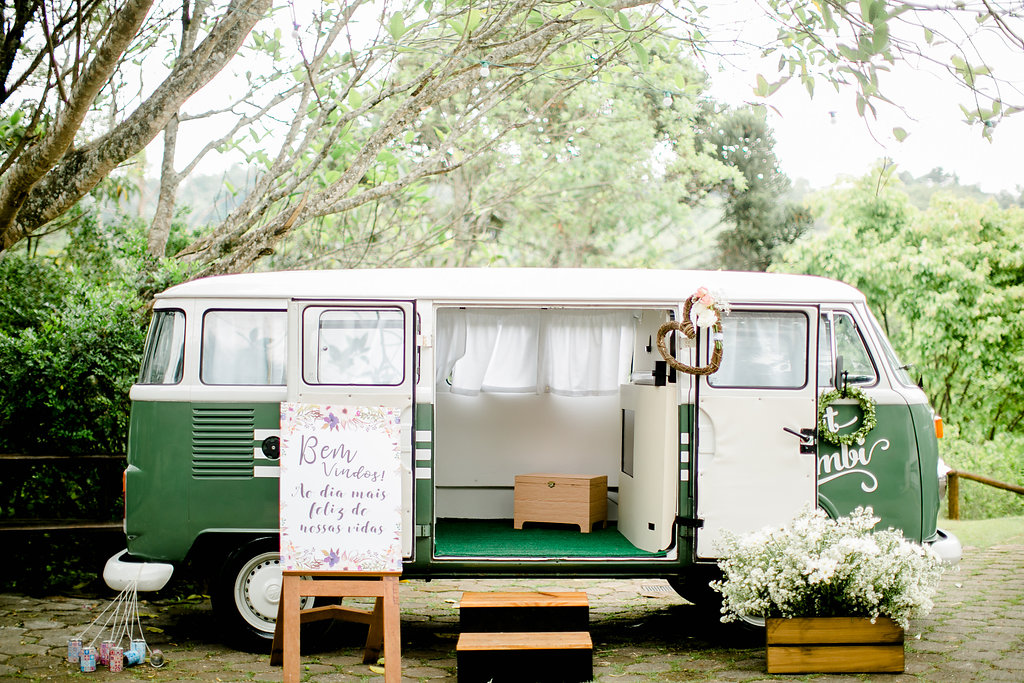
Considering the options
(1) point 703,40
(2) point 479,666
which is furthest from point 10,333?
(1) point 703,40

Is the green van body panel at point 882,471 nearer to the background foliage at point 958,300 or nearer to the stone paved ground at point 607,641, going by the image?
the stone paved ground at point 607,641

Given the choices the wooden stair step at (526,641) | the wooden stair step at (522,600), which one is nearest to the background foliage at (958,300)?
the wooden stair step at (522,600)

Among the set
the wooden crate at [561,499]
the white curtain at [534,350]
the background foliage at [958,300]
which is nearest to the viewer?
the wooden crate at [561,499]

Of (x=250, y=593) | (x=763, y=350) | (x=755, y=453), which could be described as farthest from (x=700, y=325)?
(x=250, y=593)

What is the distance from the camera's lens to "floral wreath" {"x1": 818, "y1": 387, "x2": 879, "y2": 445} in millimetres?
5910

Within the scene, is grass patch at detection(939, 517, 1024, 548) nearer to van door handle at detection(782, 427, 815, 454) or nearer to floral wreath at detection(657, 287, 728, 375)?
van door handle at detection(782, 427, 815, 454)

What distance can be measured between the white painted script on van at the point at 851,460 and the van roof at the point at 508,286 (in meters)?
0.81

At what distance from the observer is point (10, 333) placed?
8.00 metres

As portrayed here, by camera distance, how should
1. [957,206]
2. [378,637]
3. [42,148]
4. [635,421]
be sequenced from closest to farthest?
[42,148] < [378,637] < [635,421] < [957,206]

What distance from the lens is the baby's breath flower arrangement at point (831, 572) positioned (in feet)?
17.2

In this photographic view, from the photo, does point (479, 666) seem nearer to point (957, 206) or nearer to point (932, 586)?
A: point (932, 586)

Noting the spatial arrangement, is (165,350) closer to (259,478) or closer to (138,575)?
(259,478)

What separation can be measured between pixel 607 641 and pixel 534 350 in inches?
99.7

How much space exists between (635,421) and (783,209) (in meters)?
23.0
